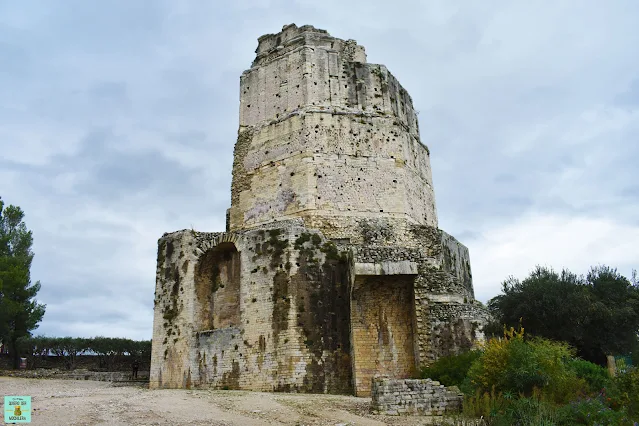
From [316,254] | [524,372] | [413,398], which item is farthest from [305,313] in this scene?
[524,372]

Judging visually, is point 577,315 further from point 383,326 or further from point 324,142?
point 324,142

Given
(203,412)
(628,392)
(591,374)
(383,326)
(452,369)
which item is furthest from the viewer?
(383,326)

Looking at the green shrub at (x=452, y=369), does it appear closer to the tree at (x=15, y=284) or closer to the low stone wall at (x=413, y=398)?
the low stone wall at (x=413, y=398)

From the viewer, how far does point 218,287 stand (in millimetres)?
17656

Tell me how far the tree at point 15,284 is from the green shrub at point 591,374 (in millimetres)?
23246

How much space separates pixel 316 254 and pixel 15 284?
17084 millimetres

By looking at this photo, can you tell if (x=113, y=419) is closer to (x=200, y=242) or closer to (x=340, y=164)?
(x=200, y=242)

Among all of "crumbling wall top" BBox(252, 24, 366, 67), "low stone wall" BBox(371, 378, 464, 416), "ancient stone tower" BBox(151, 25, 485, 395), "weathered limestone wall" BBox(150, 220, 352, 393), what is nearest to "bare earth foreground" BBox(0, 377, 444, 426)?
"low stone wall" BBox(371, 378, 464, 416)

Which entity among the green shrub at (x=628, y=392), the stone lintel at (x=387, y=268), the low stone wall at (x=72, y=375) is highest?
the stone lintel at (x=387, y=268)

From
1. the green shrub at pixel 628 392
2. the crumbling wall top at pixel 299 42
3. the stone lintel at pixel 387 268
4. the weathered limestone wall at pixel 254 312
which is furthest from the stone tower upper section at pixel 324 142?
the green shrub at pixel 628 392

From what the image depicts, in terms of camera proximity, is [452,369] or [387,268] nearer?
[452,369]

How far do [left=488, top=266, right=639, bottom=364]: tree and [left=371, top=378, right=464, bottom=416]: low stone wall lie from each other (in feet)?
23.4

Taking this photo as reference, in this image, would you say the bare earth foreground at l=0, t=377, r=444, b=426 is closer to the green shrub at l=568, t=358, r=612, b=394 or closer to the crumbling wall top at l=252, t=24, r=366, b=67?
the green shrub at l=568, t=358, r=612, b=394

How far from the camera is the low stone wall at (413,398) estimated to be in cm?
977
